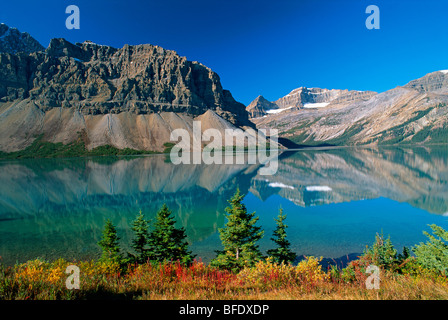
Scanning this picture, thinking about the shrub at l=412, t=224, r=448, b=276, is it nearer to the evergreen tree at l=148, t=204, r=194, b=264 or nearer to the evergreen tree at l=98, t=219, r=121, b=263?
the evergreen tree at l=148, t=204, r=194, b=264

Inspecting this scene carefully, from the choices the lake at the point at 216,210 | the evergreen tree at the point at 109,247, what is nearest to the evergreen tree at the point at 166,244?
the evergreen tree at the point at 109,247

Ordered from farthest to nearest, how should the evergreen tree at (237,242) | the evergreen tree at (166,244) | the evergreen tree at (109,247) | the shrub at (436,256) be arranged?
1. the evergreen tree at (166,244)
2. the evergreen tree at (109,247)
3. the evergreen tree at (237,242)
4. the shrub at (436,256)

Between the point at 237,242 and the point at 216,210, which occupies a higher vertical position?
the point at 216,210

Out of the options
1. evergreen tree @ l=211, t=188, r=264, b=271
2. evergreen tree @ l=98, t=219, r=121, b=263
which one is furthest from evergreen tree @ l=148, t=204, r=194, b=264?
evergreen tree @ l=211, t=188, r=264, b=271

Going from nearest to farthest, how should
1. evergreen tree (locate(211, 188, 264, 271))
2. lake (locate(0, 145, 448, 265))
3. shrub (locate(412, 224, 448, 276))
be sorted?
1. shrub (locate(412, 224, 448, 276))
2. evergreen tree (locate(211, 188, 264, 271))
3. lake (locate(0, 145, 448, 265))

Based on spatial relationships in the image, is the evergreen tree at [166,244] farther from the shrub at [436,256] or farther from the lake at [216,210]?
the shrub at [436,256]

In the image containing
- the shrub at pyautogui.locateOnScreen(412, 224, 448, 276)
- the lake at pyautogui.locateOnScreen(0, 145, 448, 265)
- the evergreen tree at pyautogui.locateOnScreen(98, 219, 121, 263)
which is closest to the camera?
the shrub at pyautogui.locateOnScreen(412, 224, 448, 276)

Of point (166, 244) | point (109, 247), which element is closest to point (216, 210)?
point (166, 244)

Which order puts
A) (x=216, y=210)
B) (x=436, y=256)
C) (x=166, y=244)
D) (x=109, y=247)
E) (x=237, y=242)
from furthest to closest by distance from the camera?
(x=216, y=210), (x=166, y=244), (x=237, y=242), (x=109, y=247), (x=436, y=256)

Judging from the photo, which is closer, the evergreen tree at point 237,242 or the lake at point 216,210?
the evergreen tree at point 237,242

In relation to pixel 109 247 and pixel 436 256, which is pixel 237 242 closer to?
pixel 109 247

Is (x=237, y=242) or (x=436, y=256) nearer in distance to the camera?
(x=436, y=256)

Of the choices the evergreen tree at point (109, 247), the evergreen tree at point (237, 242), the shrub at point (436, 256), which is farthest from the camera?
the evergreen tree at point (109, 247)
